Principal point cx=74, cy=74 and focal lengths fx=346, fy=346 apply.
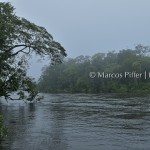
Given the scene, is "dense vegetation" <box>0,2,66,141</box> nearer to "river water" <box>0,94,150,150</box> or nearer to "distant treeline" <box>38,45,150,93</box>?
"river water" <box>0,94,150,150</box>

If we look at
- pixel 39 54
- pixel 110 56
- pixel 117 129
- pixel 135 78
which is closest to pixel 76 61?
pixel 110 56

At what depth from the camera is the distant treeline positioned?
Result: 120m

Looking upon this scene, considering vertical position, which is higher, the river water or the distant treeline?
the distant treeline

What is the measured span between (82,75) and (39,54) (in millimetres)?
97176

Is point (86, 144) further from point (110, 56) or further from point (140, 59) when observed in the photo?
point (110, 56)

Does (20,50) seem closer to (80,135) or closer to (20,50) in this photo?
(20,50)

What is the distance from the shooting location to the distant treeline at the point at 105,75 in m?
120

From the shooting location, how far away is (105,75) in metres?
130

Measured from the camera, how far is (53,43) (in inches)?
1704

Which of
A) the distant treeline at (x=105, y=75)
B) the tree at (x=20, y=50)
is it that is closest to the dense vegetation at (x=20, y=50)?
the tree at (x=20, y=50)

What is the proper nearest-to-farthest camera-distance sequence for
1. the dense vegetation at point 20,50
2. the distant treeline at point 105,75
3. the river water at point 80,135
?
the river water at point 80,135, the dense vegetation at point 20,50, the distant treeline at point 105,75

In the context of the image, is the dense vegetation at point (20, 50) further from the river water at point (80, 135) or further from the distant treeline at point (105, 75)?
the distant treeline at point (105, 75)

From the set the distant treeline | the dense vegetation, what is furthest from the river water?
the distant treeline

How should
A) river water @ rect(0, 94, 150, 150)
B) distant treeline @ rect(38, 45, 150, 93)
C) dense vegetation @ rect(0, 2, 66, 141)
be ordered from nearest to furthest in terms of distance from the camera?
river water @ rect(0, 94, 150, 150) < dense vegetation @ rect(0, 2, 66, 141) < distant treeline @ rect(38, 45, 150, 93)
